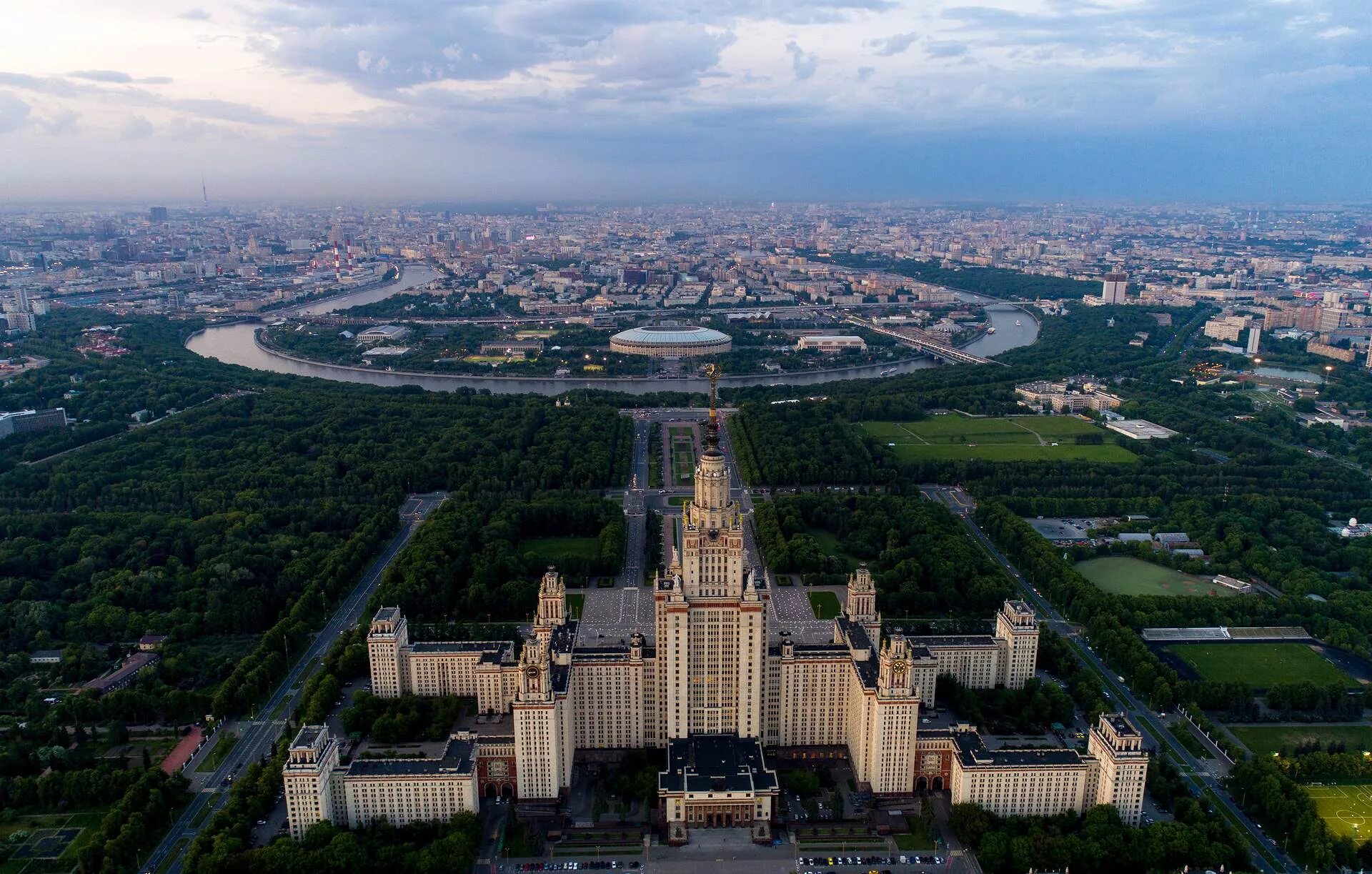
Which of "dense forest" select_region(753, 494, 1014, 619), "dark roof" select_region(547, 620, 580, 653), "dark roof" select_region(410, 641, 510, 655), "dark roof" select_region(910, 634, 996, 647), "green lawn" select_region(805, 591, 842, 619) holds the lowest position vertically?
"green lawn" select_region(805, 591, 842, 619)

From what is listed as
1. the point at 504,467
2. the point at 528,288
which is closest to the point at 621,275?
the point at 528,288

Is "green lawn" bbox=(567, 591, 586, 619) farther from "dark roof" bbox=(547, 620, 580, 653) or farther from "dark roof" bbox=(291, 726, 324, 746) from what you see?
"dark roof" bbox=(291, 726, 324, 746)

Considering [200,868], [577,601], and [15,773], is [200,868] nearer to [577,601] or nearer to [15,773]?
[15,773]

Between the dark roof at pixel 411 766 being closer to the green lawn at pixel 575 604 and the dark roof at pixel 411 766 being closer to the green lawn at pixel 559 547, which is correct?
the green lawn at pixel 575 604

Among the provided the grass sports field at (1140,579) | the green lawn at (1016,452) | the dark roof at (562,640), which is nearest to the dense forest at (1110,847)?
the dark roof at (562,640)

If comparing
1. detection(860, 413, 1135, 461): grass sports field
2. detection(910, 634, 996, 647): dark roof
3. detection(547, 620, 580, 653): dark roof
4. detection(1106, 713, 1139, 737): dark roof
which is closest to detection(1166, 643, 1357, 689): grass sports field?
detection(910, 634, 996, 647): dark roof

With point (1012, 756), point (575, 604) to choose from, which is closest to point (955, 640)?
point (1012, 756)

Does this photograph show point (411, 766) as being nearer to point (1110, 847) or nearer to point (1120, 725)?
point (1110, 847)
